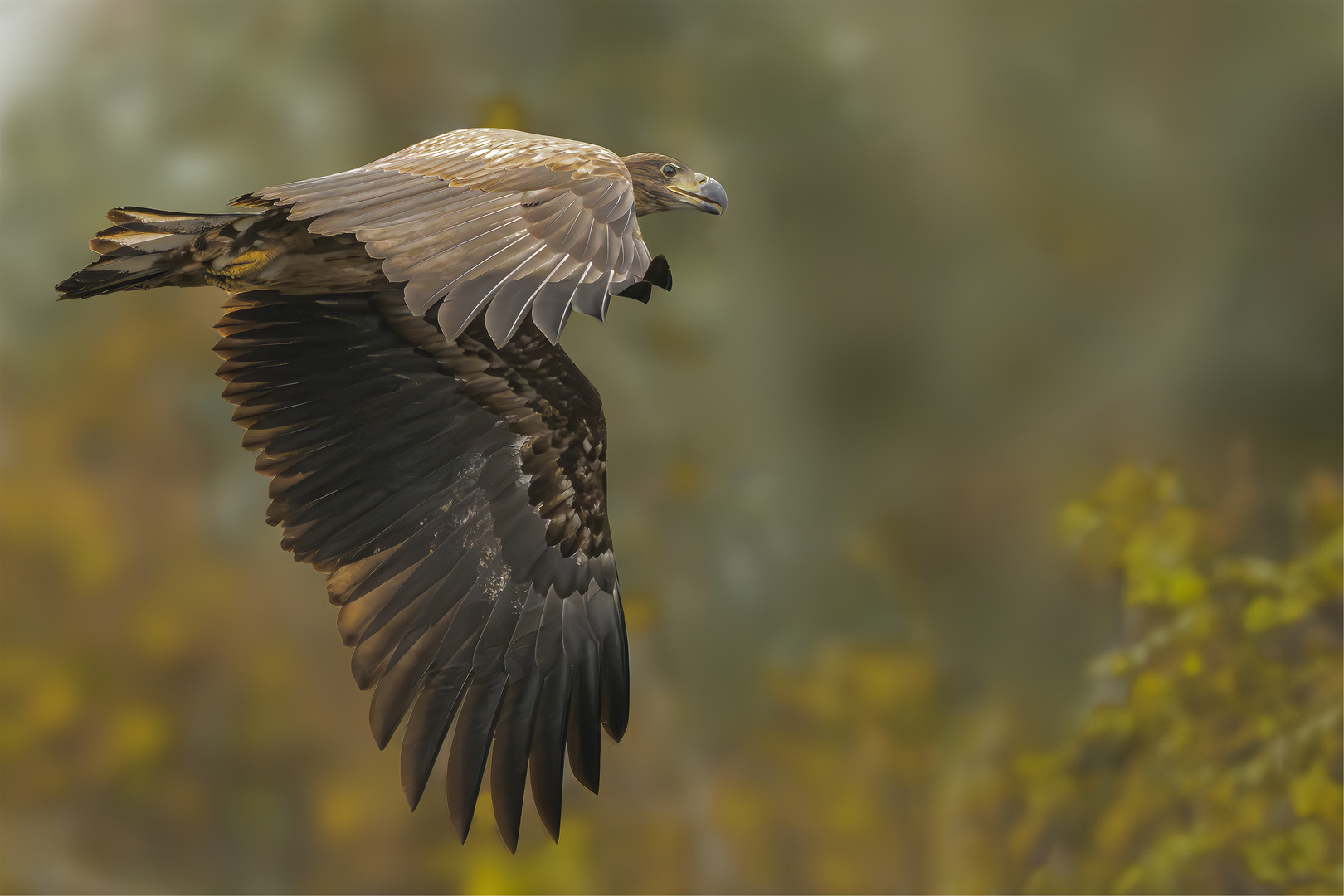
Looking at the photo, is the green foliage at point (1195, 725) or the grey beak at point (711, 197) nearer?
the grey beak at point (711, 197)

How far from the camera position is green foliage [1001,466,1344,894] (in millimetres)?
4941

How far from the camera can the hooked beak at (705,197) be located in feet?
9.07

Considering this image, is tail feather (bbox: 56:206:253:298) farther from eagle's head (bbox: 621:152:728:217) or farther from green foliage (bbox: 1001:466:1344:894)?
green foliage (bbox: 1001:466:1344:894)

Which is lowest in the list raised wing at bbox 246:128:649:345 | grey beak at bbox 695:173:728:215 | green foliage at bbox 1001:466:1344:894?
green foliage at bbox 1001:466:1344:894

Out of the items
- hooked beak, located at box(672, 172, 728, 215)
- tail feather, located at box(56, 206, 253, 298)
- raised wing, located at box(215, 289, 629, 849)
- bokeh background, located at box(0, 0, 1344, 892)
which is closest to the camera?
tail feather, located at box(56, 206, 253, 298)

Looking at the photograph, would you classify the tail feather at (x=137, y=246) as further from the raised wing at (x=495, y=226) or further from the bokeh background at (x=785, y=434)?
the bokeh background at (x=785, y=434)

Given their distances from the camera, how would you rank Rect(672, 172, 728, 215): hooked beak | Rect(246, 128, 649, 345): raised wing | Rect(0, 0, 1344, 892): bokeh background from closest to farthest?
Rect(246, 128, 649, 345): raised wing, Rect(672, 172, 728, 215): hooked beak, Rect(0, 0, 1344, 892): bokeh background

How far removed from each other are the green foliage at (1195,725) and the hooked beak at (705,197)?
9.77 ft

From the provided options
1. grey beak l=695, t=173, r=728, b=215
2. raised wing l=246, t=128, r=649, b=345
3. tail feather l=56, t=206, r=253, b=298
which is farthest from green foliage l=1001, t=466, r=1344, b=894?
tail feather l=56, t=206, r=253, b=298

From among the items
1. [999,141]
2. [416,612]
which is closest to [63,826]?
[416,612]

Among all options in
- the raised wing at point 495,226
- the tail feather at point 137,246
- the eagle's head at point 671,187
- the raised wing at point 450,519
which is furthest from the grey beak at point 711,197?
the tail feather at point 137,246

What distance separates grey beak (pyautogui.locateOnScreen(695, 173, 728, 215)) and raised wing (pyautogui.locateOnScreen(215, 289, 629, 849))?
0.54 m

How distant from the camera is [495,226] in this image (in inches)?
68.1

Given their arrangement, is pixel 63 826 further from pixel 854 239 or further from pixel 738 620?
pixel 854 239
